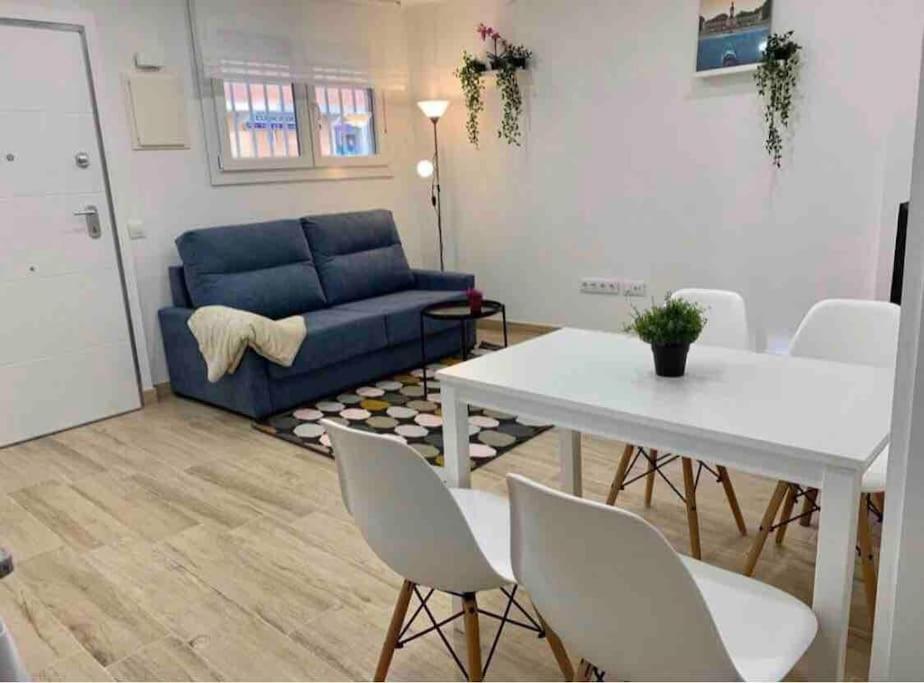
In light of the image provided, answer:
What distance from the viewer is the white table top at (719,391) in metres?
1.39

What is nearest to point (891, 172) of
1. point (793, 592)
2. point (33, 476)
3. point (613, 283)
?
point (613, 283)

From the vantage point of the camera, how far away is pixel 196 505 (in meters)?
2.92

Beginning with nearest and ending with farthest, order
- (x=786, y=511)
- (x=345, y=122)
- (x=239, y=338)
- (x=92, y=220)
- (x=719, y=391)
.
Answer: (x=719, y=391) < (x=786, y=511) < (x=239, y=338) < (x=92, y=220) < (x=345, y=122)

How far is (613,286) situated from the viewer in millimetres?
4938

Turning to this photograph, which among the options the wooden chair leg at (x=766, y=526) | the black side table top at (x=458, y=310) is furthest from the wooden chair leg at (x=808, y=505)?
the black side table top at (x=458, y=310)

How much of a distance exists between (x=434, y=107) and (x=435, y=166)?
61 centimetres

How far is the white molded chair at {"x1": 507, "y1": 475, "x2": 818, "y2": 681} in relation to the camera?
105 cm

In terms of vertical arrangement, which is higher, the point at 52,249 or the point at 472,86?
the point at 472,86

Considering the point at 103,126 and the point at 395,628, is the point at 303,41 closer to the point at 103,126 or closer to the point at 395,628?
the point at 103,126

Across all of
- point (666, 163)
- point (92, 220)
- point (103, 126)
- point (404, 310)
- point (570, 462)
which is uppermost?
point (103, 126)

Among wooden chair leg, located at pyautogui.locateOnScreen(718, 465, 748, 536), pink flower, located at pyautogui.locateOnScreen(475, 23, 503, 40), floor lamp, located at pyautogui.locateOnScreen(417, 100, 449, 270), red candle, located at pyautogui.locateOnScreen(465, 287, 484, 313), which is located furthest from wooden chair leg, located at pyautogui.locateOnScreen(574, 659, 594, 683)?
pink flower, located at pyautogui.locateOnScreen(475, 23, 503, 40)

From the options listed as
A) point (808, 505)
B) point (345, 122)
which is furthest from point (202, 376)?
point (808, 505)

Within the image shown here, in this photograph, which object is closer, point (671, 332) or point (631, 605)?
point (631, 605)

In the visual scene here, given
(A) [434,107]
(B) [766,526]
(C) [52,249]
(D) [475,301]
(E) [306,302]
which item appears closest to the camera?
(B) [766,526]
